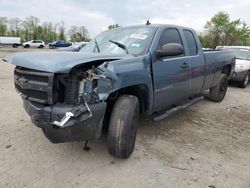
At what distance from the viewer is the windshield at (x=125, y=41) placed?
3801 millimetres

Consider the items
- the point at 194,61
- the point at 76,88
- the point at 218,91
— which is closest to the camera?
the point at 76,88

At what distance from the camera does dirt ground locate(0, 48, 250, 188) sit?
289 cm

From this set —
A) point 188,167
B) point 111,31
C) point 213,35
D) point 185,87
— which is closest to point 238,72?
point 185,87

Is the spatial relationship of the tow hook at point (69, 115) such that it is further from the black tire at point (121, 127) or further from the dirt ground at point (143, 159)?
the dirt ground at point (143, 159)

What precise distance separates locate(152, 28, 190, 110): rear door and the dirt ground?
616 mm

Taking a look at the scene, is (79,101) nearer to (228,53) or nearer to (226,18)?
(228,53)

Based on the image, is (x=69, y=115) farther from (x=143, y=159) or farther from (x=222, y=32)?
(x=222, y=32)

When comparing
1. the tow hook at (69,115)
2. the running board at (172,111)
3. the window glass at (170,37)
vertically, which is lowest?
the running board at (172,111)

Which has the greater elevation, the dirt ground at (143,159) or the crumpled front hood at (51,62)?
the crumpled front hood at (51,62)

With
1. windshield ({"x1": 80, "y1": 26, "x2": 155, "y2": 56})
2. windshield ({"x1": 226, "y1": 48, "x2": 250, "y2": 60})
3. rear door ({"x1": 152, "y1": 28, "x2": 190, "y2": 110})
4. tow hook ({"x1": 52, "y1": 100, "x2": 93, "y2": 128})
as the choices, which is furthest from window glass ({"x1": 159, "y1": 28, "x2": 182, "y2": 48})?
windshield ({"x1": 226, "y1": 48, "x2": 250, "y2": 60})

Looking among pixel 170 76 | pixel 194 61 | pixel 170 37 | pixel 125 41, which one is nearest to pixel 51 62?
pixel 125 41

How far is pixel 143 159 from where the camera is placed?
340 centimetres

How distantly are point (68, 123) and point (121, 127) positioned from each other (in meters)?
0.69

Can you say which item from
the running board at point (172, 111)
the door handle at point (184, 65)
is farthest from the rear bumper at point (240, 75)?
the door handle at point (184, 65)
